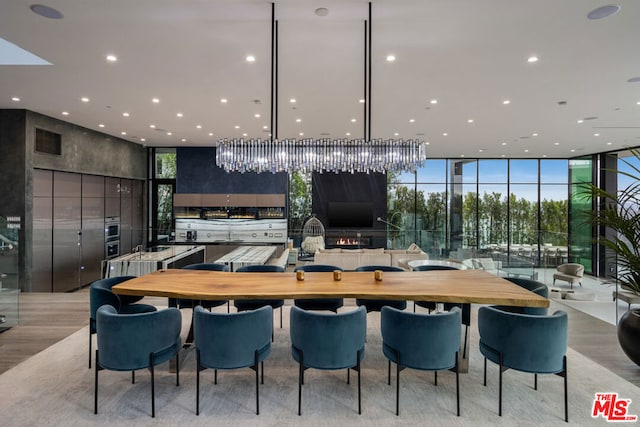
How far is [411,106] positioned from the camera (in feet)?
20.0

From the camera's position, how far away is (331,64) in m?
4.34

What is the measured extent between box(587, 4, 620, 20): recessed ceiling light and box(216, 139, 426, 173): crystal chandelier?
231 cm

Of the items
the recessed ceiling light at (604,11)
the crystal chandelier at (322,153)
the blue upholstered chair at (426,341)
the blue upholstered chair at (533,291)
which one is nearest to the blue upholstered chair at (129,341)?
the blue upholstered chair at (426,341)

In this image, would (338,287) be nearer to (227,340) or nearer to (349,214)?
(227,340)

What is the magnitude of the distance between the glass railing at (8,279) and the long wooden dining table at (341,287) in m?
2.37

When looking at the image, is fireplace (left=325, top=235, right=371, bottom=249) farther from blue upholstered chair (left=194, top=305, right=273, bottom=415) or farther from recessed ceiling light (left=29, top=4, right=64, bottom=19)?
recessed ceiling light (left=29, top=4, right=64, bottom=19)

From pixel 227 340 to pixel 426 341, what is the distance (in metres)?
1.53

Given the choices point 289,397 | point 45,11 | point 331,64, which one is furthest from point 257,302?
point 45,11

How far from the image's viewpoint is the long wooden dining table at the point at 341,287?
3.18 m

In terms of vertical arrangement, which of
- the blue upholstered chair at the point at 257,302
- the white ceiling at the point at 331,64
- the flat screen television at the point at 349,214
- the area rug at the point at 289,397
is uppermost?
the white ceiling at the point at 331,64

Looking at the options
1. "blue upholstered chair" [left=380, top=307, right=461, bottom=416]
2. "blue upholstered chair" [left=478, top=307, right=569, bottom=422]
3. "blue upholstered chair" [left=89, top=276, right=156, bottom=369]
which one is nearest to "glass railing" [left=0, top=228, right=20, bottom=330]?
"blue upholstered chair" [left=89, top=276, right=156, bottom=369]

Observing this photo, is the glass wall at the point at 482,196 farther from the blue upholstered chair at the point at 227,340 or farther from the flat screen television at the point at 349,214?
the blue upholstered chair at the point at 227,340

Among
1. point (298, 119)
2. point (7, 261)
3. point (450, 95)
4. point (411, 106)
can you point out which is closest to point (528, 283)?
point (450, 95)

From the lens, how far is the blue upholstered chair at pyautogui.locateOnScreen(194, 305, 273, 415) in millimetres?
2789
